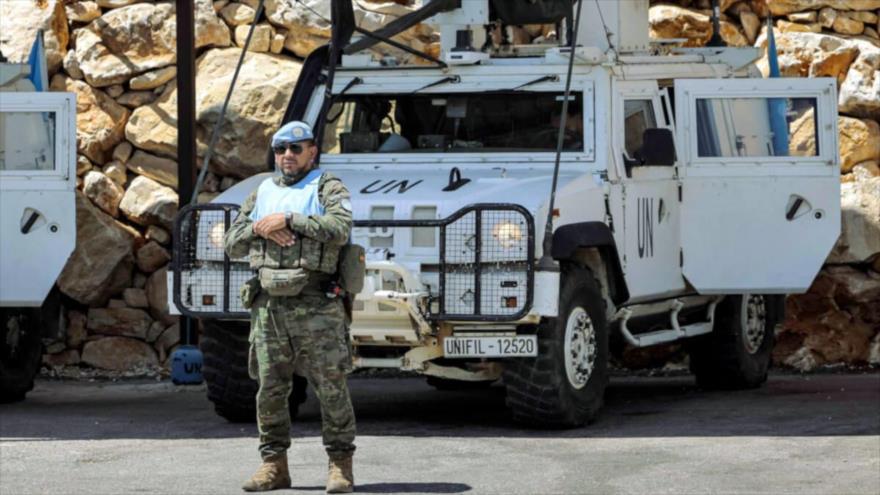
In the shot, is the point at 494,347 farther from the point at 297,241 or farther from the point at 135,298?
the point at 135,298

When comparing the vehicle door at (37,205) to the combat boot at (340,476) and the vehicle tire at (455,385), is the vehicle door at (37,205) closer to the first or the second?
the vehicle tire at (455,385)

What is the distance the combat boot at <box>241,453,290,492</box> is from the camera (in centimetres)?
908

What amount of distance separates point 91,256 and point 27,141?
323 centimetres

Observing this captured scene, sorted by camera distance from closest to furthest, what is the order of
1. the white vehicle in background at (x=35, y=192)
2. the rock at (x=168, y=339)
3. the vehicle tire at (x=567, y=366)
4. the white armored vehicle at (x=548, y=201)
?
1. the white armored vehicle at (x=548, y=201)
2. the vehicle tire at (x=567, y=366)
3. the white vehicle in background at (x=35, y=192)
4. the rock at (x=168, y=339)

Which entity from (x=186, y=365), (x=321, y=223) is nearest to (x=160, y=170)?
(x=186, y=365)

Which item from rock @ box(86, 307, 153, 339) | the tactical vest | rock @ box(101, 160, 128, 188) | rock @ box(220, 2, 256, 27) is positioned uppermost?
rock @ box(220, 2, 256, 27)

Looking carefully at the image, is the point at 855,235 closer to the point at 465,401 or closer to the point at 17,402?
the point at 465,401

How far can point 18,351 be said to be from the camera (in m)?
13.6

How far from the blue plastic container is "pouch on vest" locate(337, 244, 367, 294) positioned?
4994 mm

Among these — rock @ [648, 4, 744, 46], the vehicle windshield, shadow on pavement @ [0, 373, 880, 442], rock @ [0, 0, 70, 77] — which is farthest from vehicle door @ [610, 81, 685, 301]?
rock @ [0, 0, 70, 77]

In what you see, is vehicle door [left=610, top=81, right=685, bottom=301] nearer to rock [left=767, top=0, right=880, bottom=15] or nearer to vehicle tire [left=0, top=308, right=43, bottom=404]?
rock [left=767, top=0, right=880, bottom=15]

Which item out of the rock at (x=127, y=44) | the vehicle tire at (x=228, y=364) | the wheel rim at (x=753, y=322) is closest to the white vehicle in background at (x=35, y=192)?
the vehicle tire at (x=228, y=364)

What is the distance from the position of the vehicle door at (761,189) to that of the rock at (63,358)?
5507 millimetres

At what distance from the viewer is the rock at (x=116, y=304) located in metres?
16.2
